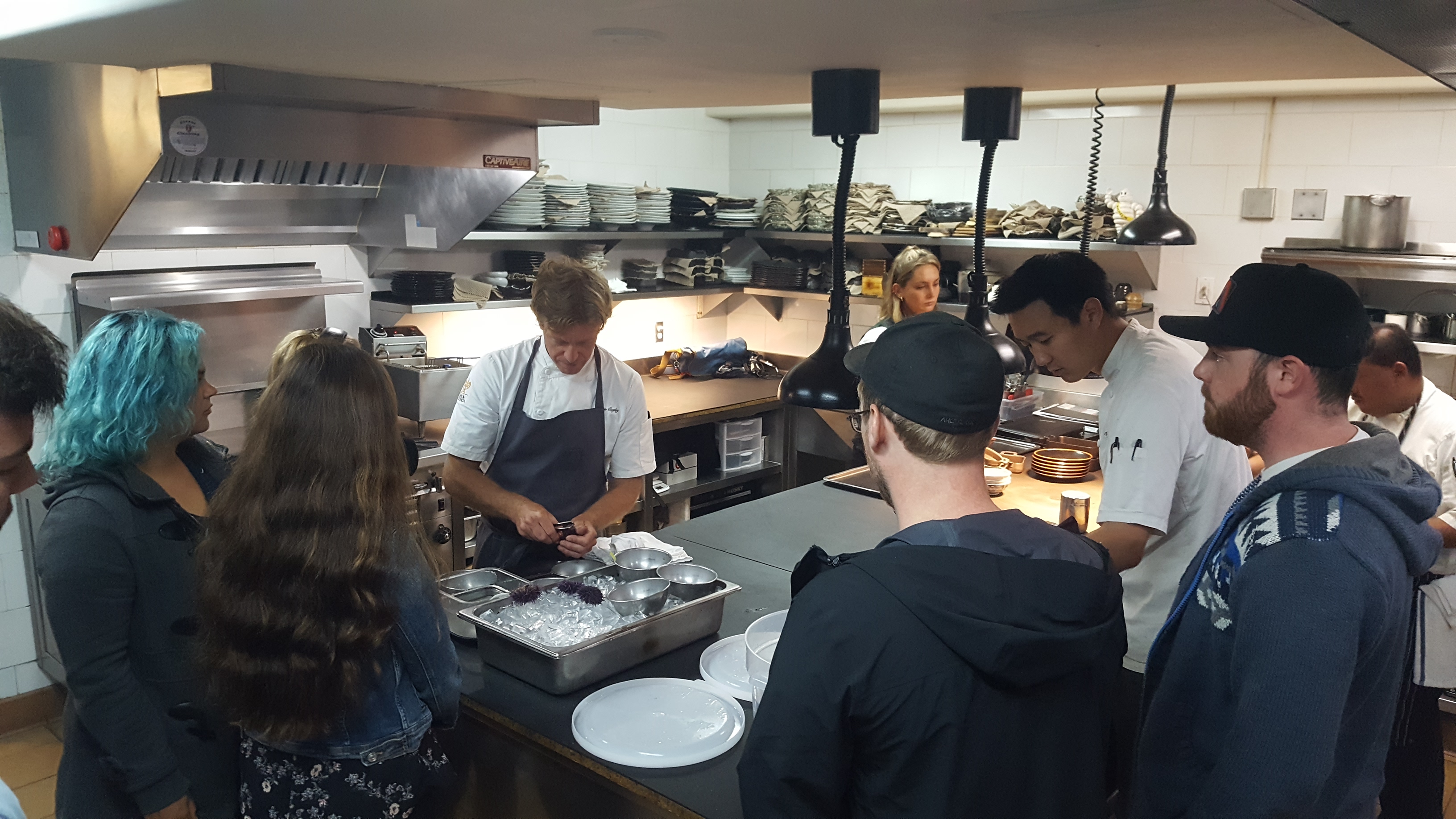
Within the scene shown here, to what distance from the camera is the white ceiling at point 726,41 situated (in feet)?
4.27

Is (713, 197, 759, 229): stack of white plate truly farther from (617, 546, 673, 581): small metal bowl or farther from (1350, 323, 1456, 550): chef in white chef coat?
(617, 546, 673, 581): small metal bowl

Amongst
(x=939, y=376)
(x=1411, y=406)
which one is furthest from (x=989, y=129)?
(x=1411, y=406)

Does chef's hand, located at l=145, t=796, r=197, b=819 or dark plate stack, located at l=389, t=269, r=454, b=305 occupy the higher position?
dark plate stack, located at l=389, t=269, r=454, b=305

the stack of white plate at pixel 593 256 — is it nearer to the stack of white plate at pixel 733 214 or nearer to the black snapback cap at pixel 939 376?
the stack of white plate at pixel 733 214

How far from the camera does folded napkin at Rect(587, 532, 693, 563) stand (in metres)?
2.80

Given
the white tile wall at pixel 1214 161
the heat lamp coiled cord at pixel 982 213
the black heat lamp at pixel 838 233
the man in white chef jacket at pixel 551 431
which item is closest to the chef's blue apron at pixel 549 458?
the man in white chef jacket at pixel 551 431

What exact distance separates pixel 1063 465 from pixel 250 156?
3.13 metres

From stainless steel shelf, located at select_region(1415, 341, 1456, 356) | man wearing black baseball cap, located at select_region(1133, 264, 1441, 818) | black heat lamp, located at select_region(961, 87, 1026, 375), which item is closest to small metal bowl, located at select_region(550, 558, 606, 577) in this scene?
black heat lamp, located at select_region(961, 87, 1026, 375)

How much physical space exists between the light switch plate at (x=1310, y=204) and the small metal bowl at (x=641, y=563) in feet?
12.2

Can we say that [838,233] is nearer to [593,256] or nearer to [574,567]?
[574,567]

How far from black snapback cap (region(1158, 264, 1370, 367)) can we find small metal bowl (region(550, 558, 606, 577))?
158 centimetres

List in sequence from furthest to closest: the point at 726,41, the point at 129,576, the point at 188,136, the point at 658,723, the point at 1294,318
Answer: the point at 188,136, the point at 658,723, the point at 129,576, the point at 1294,318, the point at 726,41

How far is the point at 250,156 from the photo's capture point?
241cm

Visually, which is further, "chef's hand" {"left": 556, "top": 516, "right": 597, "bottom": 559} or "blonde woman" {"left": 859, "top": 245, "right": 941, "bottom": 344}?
"blonde woman" {"left": 859, "top": 245, "right": 941, "bottom": 344}
